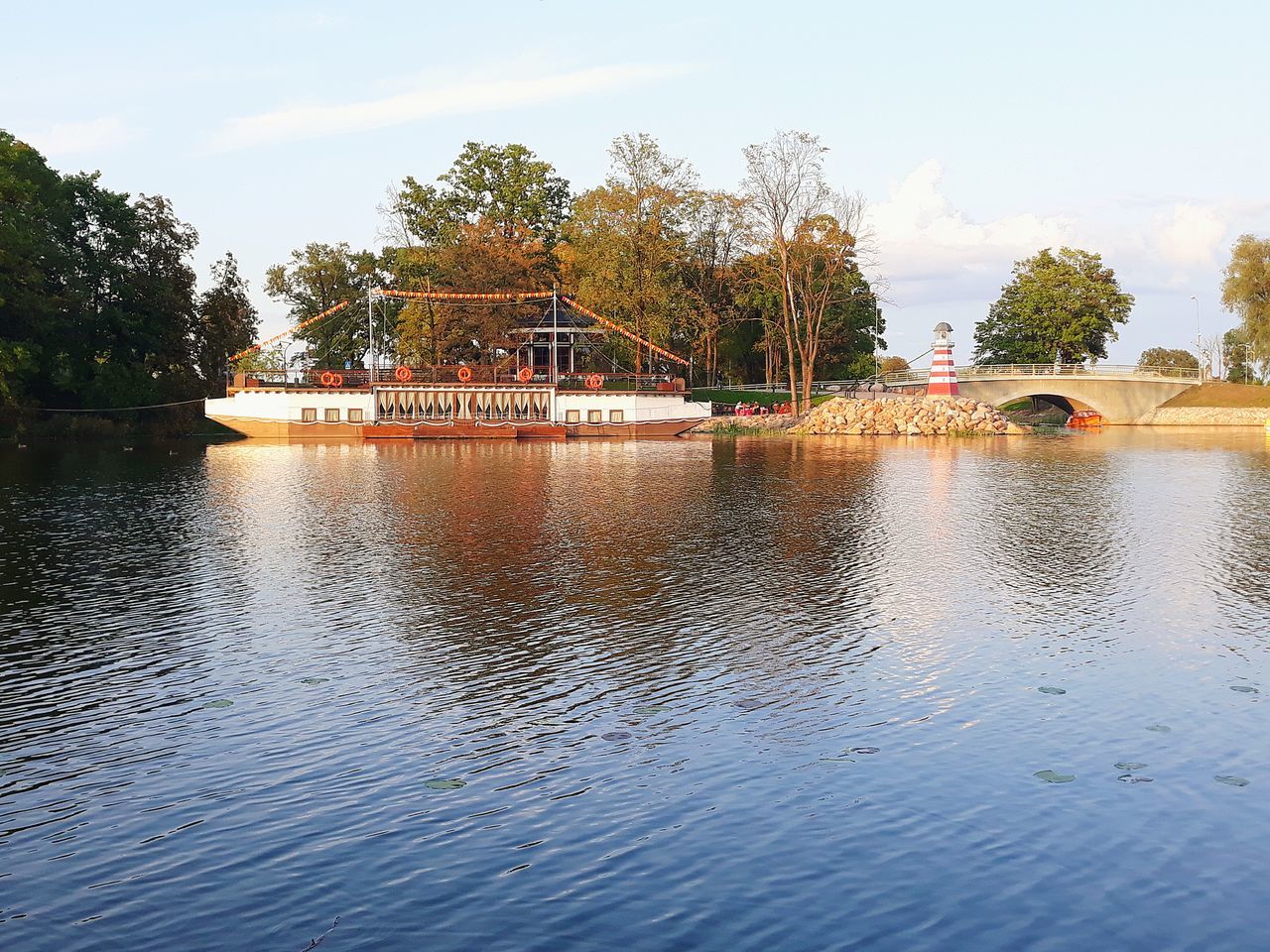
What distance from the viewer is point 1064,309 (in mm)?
125500

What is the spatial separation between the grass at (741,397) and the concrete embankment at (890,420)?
12758 millimetres

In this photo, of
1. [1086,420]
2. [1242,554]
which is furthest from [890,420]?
[1242,554]

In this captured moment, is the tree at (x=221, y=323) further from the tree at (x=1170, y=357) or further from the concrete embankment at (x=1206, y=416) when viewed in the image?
the tree at (x=1170, y=357)

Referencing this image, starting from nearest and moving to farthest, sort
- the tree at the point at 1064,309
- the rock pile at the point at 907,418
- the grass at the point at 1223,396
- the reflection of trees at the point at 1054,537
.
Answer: the reflection of trees at the point at 1054,537, the rock pile at the point at 907,418, the grass at the point at 1223,396, the tree at the point at 1064,309

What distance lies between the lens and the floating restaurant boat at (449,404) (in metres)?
87.6

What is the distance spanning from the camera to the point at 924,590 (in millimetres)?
22969

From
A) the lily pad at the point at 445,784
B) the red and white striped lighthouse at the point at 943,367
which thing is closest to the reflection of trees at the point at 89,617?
the lily pad at the point at 445,784

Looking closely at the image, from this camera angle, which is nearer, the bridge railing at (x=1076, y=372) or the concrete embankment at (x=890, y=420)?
the concrete embankment at (x=890, y=420)

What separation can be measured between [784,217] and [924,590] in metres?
78.6

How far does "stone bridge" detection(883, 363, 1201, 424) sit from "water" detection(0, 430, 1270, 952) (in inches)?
3107

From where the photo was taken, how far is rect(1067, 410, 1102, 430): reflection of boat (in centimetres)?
10699

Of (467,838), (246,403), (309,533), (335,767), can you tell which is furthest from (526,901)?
(246,403)

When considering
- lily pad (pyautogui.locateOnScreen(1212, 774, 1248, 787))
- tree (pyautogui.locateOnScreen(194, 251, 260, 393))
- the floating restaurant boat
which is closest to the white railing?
the floating restaurant boat

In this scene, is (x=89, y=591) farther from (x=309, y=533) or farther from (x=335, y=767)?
(x=335, y=767)
